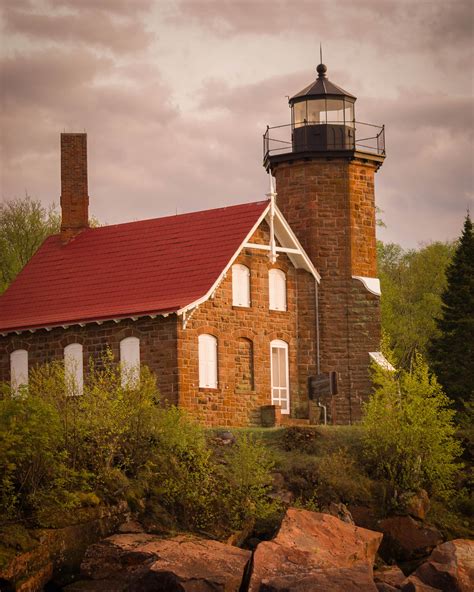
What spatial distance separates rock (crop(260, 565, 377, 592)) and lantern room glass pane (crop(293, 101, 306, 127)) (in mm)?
18006

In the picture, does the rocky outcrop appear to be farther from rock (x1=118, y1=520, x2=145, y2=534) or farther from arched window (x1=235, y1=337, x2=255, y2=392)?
arched window (x1=235, y1=337, x2=255, y2=392)

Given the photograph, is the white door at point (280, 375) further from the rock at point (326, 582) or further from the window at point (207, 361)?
the rock at point (326, 582)

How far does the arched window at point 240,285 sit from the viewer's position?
133 ft

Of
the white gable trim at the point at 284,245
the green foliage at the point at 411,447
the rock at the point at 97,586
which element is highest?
the white gable trim at the point at 284,245

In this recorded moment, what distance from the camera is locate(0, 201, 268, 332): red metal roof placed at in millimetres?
39719

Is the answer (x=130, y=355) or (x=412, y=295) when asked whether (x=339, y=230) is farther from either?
(x=412, y=295)

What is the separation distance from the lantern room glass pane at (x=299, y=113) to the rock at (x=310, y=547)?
1526cm

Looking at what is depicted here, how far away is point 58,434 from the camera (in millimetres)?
31766

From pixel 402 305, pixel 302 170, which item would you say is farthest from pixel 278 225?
pixel 402 305

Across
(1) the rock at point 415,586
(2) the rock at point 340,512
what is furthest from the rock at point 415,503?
(1) the rock at point 415,586

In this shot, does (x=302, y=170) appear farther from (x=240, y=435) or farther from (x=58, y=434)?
(x=58, y=434)

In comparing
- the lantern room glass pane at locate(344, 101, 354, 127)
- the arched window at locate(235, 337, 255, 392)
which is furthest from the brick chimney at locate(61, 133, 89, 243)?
the lantern room glass pane at locate(344, 101, 354, 127)

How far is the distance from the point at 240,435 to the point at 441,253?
29.9 m

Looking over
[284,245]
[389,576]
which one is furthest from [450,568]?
[284,245]
